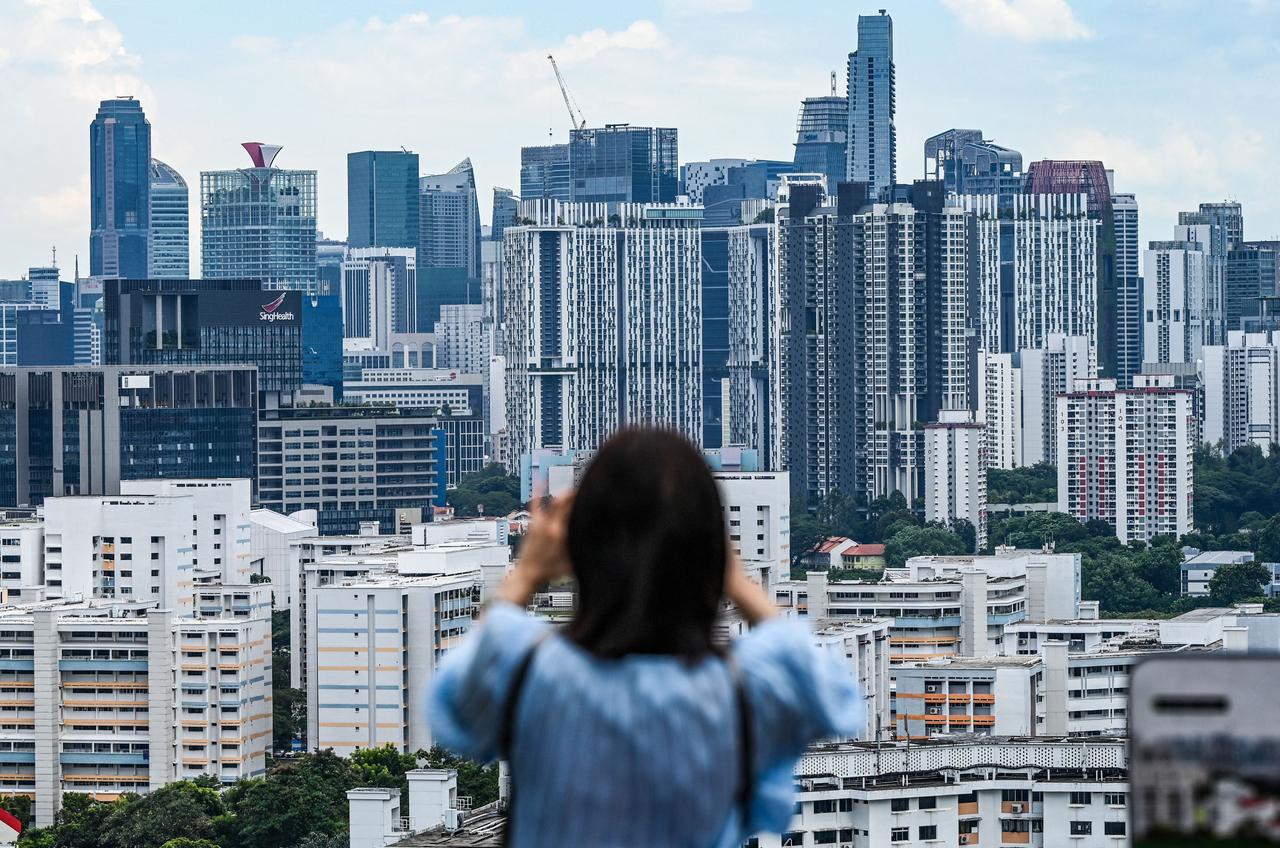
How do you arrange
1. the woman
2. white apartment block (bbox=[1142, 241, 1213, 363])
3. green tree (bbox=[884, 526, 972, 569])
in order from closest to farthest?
the woman, green tree (bbox=[884, 526, 972, 569]), white apartment block (bbox=[1142, 241, 1213, 363])

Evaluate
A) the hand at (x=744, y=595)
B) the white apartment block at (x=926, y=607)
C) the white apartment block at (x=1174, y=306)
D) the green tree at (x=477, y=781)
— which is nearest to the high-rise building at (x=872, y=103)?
the white apartment block at (x=1174, y=306)

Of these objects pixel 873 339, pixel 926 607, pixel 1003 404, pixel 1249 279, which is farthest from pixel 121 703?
pixel 1249 279

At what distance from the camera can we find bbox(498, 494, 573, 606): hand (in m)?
1.52

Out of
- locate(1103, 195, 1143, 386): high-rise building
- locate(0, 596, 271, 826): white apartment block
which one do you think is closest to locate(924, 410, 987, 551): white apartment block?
locate(0, 596, 271, 826): white apartment block

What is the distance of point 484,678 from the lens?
151 cm

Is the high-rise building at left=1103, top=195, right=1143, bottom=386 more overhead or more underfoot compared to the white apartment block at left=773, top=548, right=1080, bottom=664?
more overhead

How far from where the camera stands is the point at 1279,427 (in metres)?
60.8

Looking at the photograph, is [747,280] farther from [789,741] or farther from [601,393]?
[789,741]

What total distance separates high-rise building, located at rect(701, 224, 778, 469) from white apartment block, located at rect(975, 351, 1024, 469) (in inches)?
236

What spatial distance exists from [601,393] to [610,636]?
2403 inches

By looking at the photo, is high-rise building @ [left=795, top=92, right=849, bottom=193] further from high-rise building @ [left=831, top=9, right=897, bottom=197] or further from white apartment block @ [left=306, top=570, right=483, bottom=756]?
white apartment block @ [left=306, top=570, right=483, bottom=756]

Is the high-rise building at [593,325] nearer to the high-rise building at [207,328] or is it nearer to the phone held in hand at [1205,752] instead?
the high-rise building at [207,328]

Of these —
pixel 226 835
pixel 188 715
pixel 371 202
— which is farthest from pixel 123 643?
pixel 371 202

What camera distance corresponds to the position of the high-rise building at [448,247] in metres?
103
